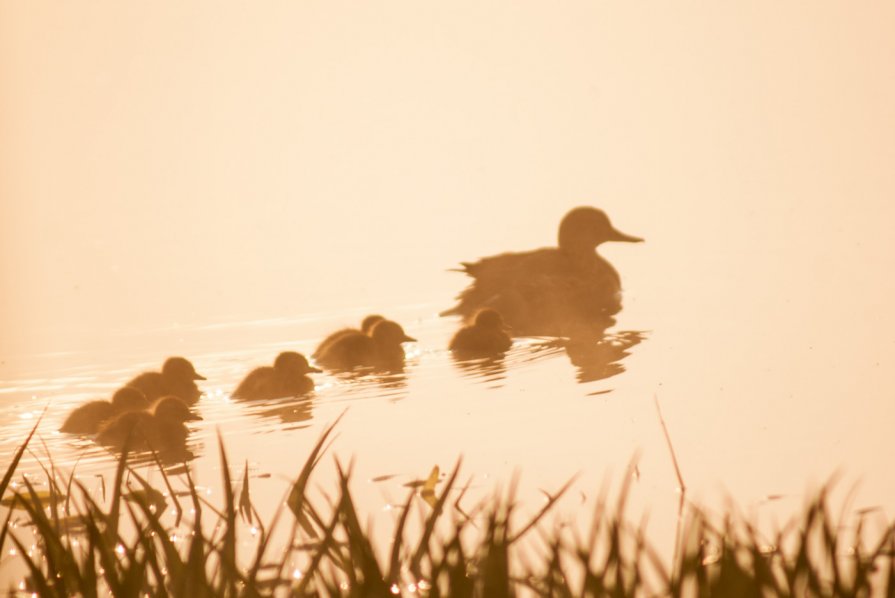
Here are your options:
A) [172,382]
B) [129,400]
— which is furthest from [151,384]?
[129,400]

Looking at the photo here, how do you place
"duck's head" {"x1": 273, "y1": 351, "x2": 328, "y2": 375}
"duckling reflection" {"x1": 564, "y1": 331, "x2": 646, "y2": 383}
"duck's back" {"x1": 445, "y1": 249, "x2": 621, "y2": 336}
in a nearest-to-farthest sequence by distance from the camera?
1. "duckling reflection" {"x1": 564, "y1": 331, "x2": 646, "y2": 383}
2. "duck's head" {"x1": 273, "y1": 351, "x2": 328, "y2": 375}
3. "duck's back" {"x1": 445, "y1": 249, "x2": 621, "y2": 336}

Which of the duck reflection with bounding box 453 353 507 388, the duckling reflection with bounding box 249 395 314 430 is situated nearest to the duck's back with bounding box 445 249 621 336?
the duck reflection with bounding box 453 353 507 388

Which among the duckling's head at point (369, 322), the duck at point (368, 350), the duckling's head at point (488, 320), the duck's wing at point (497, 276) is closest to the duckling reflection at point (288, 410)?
the duck at point (368, 350)

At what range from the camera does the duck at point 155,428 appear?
13.9 feet

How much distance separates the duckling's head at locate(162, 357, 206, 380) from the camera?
5730mm

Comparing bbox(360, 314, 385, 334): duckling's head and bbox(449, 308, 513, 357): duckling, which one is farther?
bbox(360, 314, 385, 334): duckling's head

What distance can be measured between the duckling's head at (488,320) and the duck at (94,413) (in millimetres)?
1726

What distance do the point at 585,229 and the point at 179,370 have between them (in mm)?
4534

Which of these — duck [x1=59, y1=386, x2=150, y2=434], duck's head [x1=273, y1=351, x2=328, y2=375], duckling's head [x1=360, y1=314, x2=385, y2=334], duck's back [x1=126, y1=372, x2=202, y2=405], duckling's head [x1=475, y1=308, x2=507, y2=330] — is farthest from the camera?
duckling's head [x1=360, y1=314, x2=385, y2=334]

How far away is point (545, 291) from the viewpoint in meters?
7.79

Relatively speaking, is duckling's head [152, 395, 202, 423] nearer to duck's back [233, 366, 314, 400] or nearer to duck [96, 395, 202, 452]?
duck [96, 395, 202, 452]

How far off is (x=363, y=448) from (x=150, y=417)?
35.4 inches

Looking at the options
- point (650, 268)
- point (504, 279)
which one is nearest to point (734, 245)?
point (650, 268)

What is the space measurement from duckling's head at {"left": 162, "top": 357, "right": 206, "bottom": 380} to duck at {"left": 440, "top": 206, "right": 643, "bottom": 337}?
5.75ft
